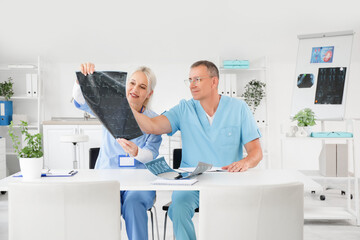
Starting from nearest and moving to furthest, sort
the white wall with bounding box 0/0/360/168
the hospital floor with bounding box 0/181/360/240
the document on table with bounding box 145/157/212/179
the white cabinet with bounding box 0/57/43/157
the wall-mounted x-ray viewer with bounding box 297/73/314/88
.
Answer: the document on table with bounding box 145/157/212/179, the hospital floor with bounding box 0/181/360/240, the wall-mounted x-ray viewer with bounding box 297/73/314/88, the white wall with bounding box 0/0/360/168, the white cabinet with bounding box 0/57/43/157

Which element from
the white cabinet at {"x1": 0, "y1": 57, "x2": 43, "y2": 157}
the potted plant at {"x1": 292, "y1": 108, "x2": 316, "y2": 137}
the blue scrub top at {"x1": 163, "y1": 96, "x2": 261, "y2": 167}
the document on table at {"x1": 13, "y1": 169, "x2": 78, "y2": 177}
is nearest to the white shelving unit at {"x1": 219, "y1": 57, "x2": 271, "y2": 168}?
the potted plant at {"x1": 292, "y1": 108, "x2": 316, "y2": 137}

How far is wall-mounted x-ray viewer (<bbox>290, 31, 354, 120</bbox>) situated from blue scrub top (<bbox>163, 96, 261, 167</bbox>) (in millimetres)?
1996

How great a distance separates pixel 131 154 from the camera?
2072 mm

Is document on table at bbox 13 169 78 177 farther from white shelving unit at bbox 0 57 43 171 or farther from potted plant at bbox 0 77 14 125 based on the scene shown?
white shelving unit at bbox 0 57 43 171

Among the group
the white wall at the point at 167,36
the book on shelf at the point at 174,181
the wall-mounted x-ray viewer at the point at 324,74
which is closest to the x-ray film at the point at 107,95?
the book on shelf at the point at 174,181

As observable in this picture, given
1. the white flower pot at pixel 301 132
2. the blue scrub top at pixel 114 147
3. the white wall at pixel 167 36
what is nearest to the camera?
the blue scrub top at pixel 114 147

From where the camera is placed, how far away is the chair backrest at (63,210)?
1.34m

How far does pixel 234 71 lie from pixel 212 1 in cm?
103

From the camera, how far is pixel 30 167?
5.82ft

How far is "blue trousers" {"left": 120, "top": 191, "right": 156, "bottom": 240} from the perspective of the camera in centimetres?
200

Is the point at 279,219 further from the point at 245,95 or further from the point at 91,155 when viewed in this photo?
the point at 245,95

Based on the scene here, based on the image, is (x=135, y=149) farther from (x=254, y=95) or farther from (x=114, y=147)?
(x=254, y=95)

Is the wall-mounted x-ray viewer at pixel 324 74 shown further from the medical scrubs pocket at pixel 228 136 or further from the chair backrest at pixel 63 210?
the chair backrest at pixel 63 210

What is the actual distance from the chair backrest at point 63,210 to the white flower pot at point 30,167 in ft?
1.36
